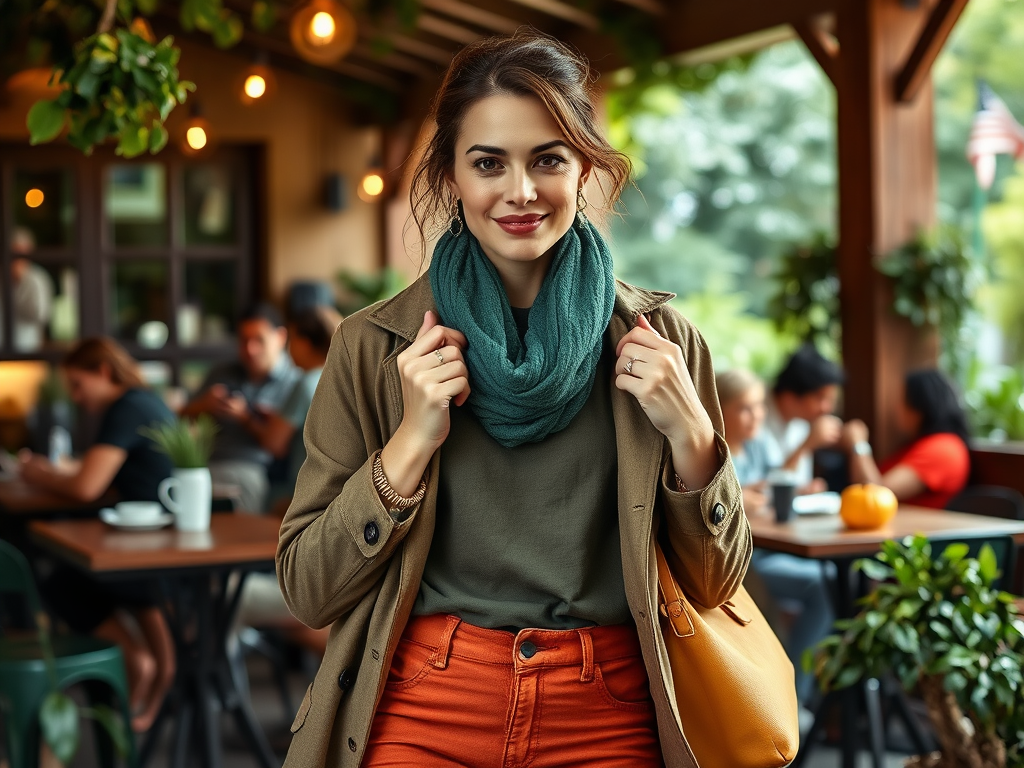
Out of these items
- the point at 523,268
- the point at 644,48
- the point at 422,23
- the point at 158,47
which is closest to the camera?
the point at 523,268

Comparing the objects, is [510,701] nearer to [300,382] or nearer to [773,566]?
[773,566]

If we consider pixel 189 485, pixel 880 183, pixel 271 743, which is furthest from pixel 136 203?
pixel 189 485

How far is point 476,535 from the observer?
170 cm

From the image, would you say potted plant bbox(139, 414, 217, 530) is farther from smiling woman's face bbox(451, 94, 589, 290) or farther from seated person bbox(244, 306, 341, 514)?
smiling woman's face bbox(451, 94, 589, 290)

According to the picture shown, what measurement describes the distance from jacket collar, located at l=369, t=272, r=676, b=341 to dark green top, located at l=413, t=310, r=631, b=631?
14 cm

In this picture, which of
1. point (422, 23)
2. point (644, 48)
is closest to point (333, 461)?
point (644, 48)

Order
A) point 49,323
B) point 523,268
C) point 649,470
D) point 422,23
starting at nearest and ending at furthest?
point 649,470 < point 523,268 < point 422,23 < point 49,323

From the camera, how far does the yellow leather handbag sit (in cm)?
173

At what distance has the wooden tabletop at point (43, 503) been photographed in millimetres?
4648

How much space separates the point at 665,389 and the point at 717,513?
180 mm

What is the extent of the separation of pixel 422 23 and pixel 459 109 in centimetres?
617

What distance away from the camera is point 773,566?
5102 mm

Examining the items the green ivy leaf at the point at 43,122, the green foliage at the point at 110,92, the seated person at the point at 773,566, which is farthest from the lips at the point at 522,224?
the seated person at the point at 773,566

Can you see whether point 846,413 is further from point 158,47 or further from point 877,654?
point 158,47
